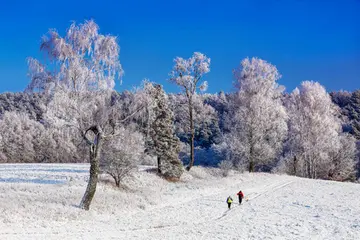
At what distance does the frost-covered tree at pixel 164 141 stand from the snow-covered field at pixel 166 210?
150 cm

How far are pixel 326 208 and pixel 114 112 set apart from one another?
16.0 m

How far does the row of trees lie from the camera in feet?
67.5

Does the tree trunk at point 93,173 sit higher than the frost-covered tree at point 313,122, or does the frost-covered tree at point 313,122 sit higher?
the frost-covered tree at point 313,122

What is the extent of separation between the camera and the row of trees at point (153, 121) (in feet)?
67.5

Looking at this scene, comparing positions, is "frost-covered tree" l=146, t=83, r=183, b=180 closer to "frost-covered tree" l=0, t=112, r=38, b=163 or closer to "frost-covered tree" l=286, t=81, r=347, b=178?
"frost-covered tree" l=286, t=81, r=347, b=178

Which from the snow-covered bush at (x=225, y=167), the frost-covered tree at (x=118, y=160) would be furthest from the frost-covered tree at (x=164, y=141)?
the snow-covered bush at (x=225, y=167)

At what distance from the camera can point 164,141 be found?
33.8m

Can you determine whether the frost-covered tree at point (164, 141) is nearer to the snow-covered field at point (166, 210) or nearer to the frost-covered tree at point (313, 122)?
the snow-covered field at point (166, 210)

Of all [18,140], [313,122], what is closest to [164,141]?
[313,122]

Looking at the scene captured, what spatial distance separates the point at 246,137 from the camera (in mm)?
40875

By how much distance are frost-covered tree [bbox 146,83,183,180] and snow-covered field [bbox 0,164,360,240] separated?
1.50m

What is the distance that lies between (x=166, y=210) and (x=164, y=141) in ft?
38.1

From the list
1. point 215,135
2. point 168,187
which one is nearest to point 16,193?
point 168,187

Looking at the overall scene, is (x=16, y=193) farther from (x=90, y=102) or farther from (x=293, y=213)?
(x=293, y=213)
